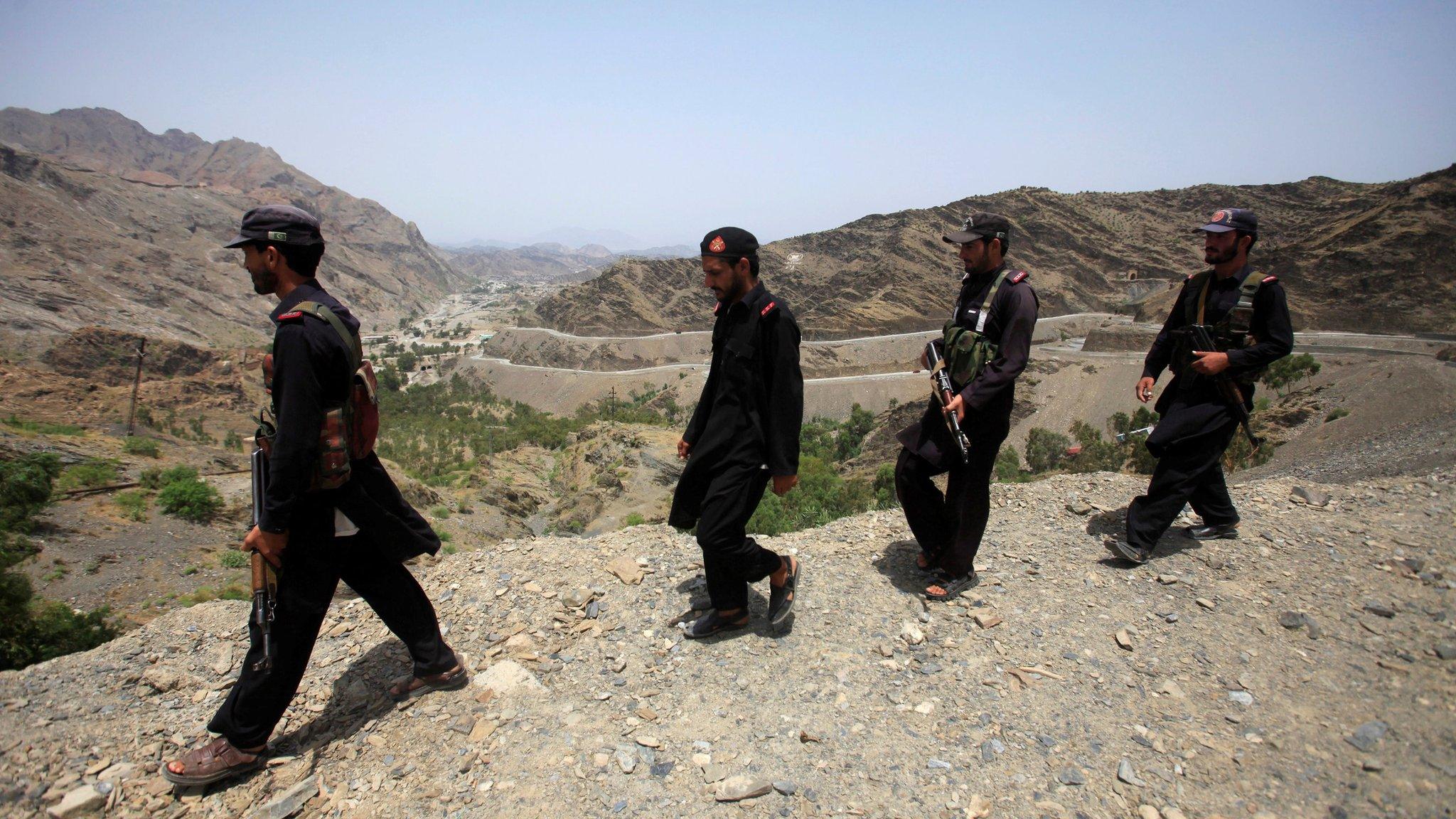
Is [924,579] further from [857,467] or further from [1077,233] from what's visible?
[1077,233]

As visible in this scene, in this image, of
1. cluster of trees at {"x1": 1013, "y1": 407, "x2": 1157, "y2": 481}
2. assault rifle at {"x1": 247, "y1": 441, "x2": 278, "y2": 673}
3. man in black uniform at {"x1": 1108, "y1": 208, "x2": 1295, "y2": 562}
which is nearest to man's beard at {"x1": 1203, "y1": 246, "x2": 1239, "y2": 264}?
man in black uniform at {"x1": 1108, "y1": 208, "x2": 1295, "y2": 562}

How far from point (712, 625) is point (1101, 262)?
201 ft

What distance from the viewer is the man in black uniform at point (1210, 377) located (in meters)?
3.47

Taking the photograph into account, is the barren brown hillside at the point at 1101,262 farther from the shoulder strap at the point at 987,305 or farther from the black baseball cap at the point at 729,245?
the black baseball cap at the point at 729,245

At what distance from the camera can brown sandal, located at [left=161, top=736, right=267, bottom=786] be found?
90.3 inches

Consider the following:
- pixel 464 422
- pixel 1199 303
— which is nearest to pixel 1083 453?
pixel 1199 303

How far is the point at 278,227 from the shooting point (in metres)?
2.40

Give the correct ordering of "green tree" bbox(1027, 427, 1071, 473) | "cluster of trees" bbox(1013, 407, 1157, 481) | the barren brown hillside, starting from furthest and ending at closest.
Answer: the barren brown hillside < "green tree" bbox(1027, 427, 1071, 473) < "cluster of trees" bbox(1013, 407, 1157, 481)

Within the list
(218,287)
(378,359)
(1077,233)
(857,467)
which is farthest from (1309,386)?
(218,287)

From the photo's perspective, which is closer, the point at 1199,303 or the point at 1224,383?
the point at 1224,383

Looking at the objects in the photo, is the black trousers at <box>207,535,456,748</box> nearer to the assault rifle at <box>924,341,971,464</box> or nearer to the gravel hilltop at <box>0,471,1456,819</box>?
the gravel hilltop at <box>0,471,1456,819</box>

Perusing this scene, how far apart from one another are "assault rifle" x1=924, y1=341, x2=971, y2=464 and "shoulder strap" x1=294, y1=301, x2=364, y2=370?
2.71 metres

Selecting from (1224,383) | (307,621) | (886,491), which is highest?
(1224,383)

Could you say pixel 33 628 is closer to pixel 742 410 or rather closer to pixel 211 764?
pixel 211 764
